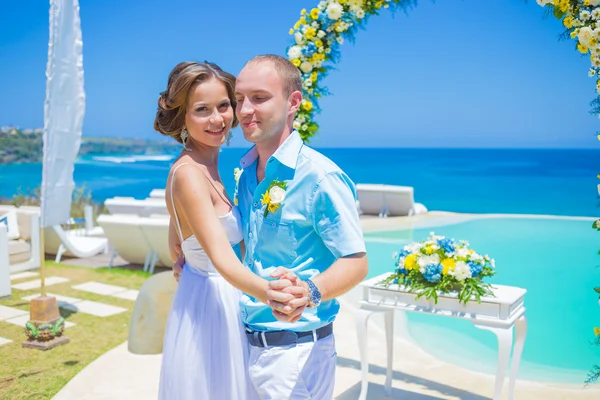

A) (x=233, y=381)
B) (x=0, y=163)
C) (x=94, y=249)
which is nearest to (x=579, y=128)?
(x=0, y=163)

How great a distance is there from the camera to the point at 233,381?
2336 mm

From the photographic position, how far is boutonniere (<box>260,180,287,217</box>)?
1947 millimetres

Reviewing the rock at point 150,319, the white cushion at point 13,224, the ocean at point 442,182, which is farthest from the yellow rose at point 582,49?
the ocean at point 442,182

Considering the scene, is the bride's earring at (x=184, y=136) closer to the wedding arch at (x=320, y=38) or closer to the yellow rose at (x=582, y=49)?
the yellow rose at (x=582, y=49)

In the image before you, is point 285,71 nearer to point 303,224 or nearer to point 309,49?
point 303,224

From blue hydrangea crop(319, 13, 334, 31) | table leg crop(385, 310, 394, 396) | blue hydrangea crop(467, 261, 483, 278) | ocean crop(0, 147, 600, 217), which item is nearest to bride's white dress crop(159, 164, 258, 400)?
blue hydrangea crop(467, 261, 483, 278)

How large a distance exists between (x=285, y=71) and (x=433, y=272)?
96.4 inches

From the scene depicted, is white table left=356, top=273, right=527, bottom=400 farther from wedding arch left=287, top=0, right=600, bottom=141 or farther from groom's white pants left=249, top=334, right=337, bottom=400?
groom's white pants left=249, top=334, right=337, bottom=400

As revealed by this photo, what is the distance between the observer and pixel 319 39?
4.80 m

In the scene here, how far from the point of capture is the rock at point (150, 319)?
17.7ft

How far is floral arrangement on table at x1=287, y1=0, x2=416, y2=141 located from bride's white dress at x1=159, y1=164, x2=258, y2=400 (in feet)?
8.22

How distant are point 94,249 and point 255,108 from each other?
Result: 8901 millimetres

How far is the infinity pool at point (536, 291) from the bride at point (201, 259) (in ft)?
13.4

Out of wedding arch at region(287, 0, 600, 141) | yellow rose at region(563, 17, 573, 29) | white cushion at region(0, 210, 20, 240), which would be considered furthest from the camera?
white cushion at region(0, 210, 20, 240)
